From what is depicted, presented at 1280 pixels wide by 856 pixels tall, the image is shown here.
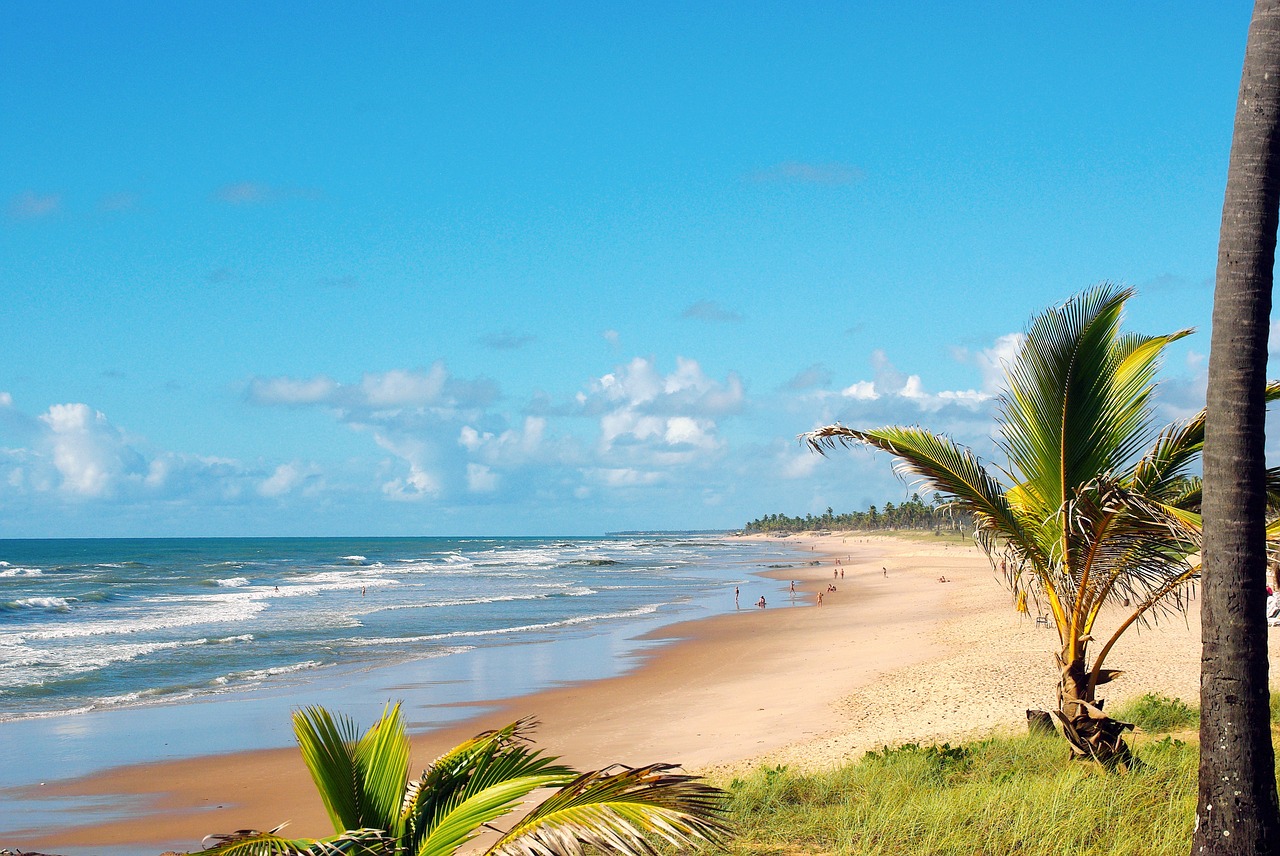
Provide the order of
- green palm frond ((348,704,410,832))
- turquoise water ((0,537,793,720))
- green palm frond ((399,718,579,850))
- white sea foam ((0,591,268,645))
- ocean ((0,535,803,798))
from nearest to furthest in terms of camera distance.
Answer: green palm frond ((399,718,579,850)), green palm frond ((348,704,410,832)), ocean ((0,535,803,798)), turquoise water ((0,537,793,720)), white sea foam ((0,591,268,645))

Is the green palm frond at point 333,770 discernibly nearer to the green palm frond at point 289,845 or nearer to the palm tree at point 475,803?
the palm tree at point 475,803

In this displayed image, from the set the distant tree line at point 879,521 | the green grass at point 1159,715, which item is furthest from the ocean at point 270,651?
the distant tree line at point 879,521

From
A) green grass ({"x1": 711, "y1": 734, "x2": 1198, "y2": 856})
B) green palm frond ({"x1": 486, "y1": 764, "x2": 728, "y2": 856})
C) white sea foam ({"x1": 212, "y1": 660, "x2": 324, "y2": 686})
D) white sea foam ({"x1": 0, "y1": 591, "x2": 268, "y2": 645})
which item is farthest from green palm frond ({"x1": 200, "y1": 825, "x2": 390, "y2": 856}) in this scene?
white sea foam ({"x1": 0, "y1": 591, "x2": 268, "y2": 645})

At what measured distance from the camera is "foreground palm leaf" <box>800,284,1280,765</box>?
278 inches

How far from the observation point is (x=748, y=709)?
645 inches

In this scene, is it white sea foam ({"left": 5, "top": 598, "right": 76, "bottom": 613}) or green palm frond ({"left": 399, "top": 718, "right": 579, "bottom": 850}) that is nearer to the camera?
green palm frond ({"left": 399, "top": 718, "right": 579, "bottom": 850})

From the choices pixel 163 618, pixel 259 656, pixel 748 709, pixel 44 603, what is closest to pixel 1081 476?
pixel 748 709

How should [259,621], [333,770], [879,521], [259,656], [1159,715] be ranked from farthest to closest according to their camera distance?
1. [879,521]
2. [259,621]
3. [259,656]
4. [1159,715]
5. [333,770]

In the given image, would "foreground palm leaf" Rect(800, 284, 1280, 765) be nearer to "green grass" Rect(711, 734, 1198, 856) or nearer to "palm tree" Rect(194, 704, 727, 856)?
"green grass" Rect(711, 734, 1198, 856)

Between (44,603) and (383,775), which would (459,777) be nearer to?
(383,775)

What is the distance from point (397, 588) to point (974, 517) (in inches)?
1722

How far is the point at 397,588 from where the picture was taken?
160 ft

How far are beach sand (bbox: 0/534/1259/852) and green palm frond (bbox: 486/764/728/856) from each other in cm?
738

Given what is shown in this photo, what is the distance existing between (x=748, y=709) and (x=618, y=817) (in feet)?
44.0
